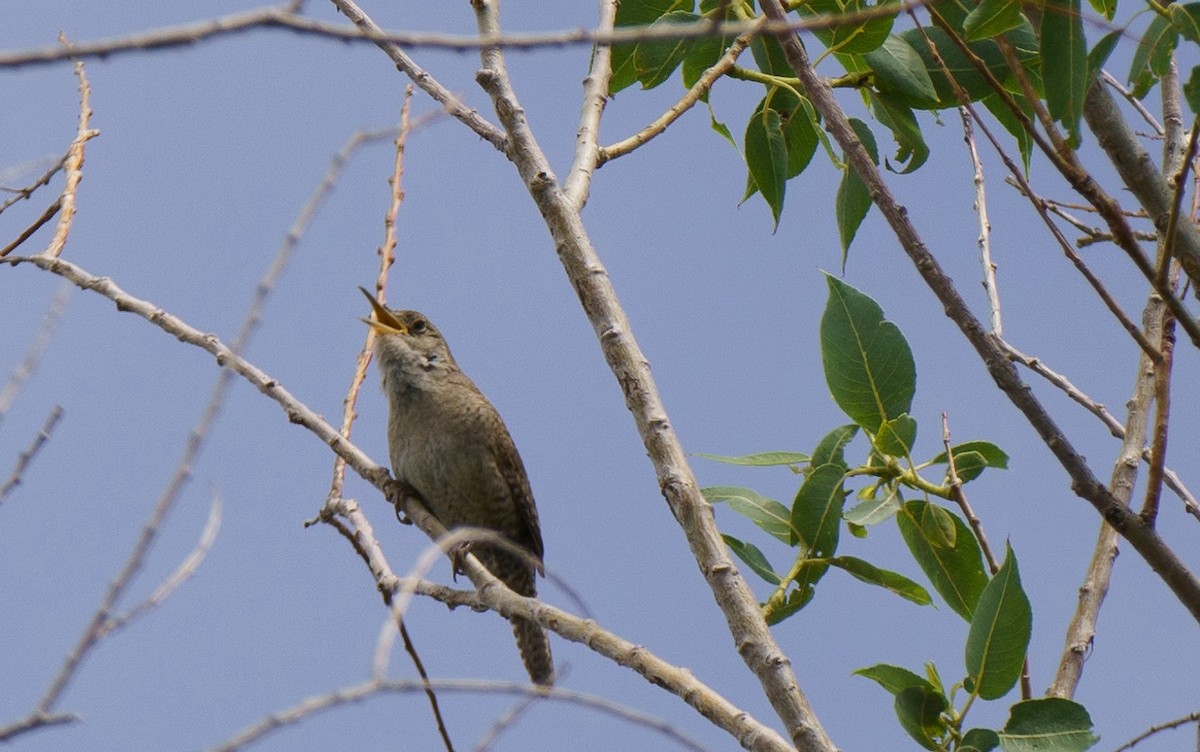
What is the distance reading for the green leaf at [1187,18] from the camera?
96.2 inches

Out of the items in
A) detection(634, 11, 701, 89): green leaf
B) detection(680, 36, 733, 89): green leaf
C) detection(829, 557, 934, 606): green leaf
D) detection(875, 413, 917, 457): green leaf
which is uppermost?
detection(680, 36, 733, 89): green leaf

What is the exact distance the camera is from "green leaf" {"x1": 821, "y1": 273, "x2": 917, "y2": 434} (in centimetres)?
264

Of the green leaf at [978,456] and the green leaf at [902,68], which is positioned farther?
the green leaf at [902,68]

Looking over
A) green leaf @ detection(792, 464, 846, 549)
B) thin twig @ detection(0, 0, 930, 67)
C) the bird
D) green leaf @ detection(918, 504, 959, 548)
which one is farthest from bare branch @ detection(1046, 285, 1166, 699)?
the bird

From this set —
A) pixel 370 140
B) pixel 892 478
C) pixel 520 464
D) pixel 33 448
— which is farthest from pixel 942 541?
pixel 520 464

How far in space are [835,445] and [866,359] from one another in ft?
0.64

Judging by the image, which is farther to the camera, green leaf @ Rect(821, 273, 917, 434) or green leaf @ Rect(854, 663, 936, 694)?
green leaf @ Rect(821, 273, 917, 434)

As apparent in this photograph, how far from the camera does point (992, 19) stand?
2408mm

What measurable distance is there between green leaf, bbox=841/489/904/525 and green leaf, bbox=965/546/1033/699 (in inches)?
11.2

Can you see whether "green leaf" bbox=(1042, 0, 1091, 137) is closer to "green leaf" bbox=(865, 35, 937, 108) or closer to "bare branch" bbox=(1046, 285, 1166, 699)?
"green leaf" bbox=(865, 35, 937, 108)

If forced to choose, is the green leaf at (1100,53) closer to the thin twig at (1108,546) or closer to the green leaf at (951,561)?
the thin twig at (1108,546)

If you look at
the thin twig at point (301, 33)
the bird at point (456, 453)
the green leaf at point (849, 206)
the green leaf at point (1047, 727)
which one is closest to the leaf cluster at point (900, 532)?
the green leaf at point (1047, 727)

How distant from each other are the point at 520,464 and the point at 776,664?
311cm

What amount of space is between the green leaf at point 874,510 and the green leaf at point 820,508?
0.11 feet
